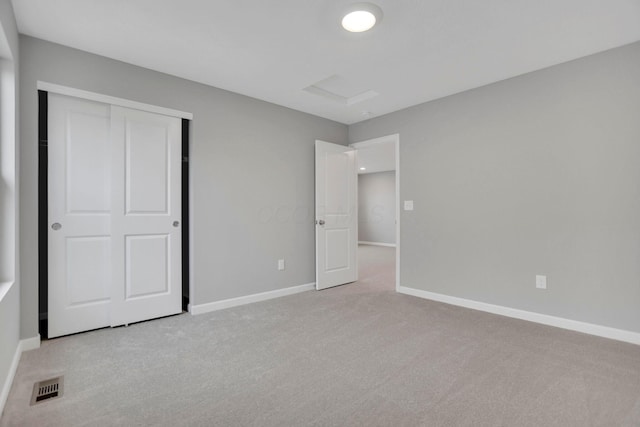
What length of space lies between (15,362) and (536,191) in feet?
14.5

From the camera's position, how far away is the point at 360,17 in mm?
2141

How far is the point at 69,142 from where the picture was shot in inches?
105

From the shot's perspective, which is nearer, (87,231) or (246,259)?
(87,231)

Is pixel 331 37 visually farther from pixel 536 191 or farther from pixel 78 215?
pixel 78 215

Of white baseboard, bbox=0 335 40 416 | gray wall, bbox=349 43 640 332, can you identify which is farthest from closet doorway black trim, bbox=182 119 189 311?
gray wall, bbox=349 43 640 332

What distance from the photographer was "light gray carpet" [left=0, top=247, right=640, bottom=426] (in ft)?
5.33

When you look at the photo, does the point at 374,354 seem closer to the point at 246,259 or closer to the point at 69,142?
the point at 246,259

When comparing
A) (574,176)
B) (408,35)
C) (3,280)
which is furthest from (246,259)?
(574,176)

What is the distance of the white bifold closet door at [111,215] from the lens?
2.62 m

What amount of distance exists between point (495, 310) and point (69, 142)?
14.3 feet

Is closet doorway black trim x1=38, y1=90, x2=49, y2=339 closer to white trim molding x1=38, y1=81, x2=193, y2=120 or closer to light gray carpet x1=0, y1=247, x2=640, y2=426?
white trim molding x1=38, y1=81, x2=193, y2=120

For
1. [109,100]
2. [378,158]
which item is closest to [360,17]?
[109,100]

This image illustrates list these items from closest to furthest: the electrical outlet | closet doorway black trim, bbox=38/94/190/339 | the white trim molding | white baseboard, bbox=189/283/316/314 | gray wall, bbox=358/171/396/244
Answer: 1. the white trim molding
2. closet doorway black trim, bbox=38/94/190/339
3. the electrical outlet
4. white baseboard, bbox=189/283/316/314
5. gray wall, bbox=358/171/396/244

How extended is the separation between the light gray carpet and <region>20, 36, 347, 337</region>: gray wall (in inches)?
27.6
